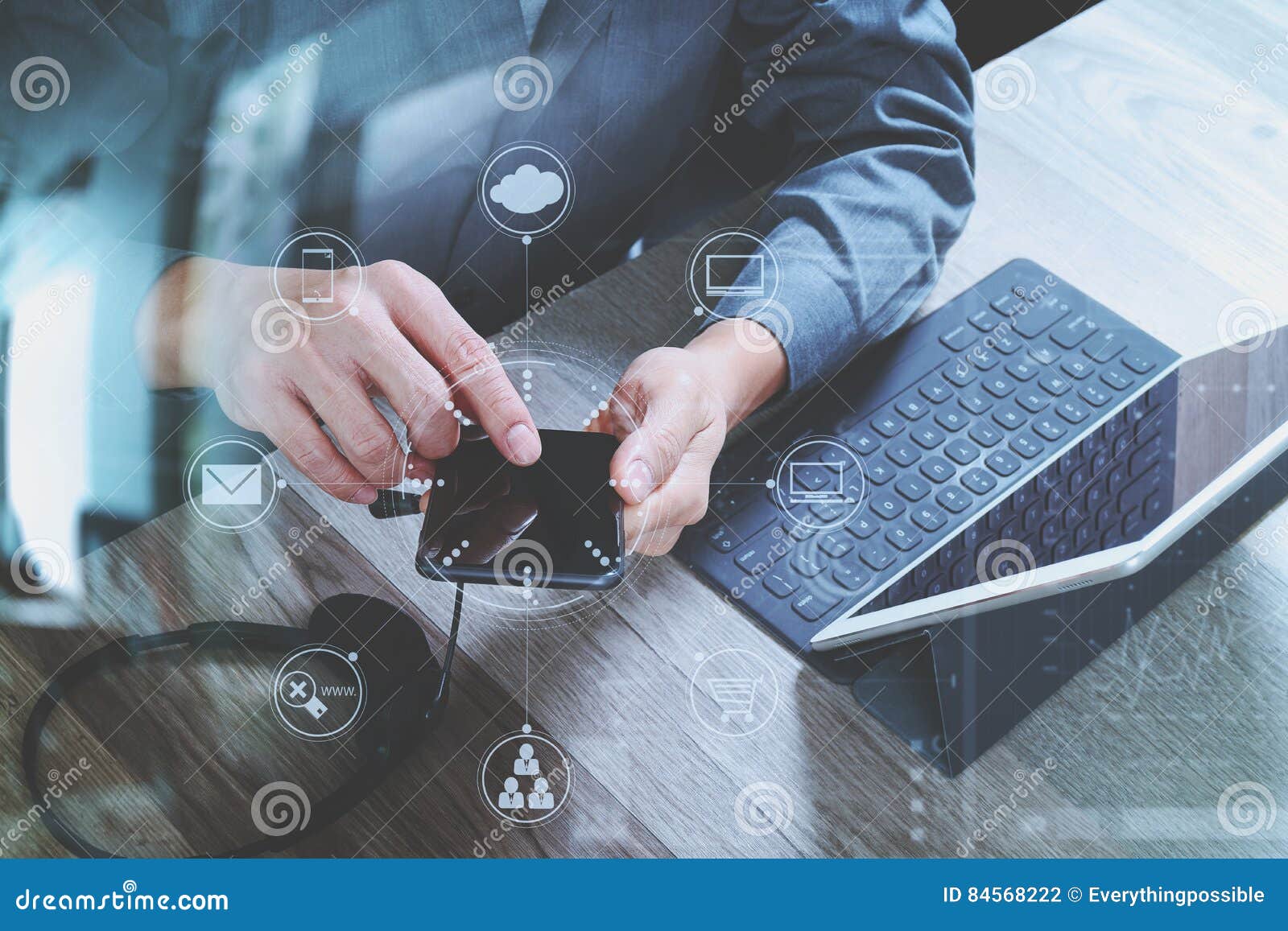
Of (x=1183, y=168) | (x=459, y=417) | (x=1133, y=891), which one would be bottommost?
(x=1133, y=891)

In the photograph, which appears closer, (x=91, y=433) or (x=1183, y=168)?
(x=91, y=433)

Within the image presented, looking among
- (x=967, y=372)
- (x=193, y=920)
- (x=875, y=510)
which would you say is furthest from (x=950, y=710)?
(x=193, y=920)

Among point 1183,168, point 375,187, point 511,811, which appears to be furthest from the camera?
point 1183,168

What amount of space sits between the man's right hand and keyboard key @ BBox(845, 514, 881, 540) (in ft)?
0.61

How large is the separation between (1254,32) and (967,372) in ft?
1.17

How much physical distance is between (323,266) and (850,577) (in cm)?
35

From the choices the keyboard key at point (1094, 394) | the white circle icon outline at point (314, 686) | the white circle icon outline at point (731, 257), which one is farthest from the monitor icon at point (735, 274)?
the white circle icon outline at point (314, 686)

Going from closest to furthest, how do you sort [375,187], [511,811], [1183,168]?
[511,811], [375,187], [1183,168]

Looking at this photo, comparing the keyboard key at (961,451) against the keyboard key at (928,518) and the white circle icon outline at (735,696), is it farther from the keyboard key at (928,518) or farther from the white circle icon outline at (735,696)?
the white circle icon outline at (735,696)

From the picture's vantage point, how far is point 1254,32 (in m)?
0.73

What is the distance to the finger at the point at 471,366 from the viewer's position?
0.53 m

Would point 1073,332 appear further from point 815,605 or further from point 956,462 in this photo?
point 815,605

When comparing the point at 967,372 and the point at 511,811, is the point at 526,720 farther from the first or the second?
the point at 967,372

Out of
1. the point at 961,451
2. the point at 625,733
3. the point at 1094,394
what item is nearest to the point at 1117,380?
the point at 1094,394
